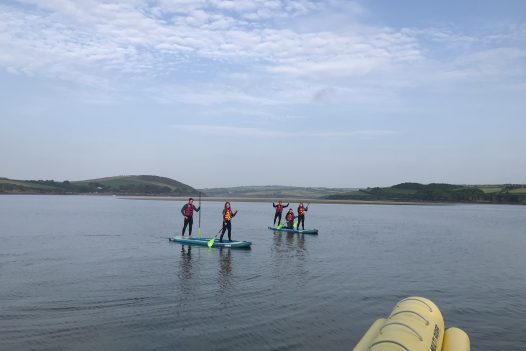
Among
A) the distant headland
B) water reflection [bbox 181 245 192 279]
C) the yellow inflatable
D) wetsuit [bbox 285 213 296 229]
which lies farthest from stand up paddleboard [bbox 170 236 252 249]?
the distant headland

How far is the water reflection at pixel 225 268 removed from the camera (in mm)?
15297

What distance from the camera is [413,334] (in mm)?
7391

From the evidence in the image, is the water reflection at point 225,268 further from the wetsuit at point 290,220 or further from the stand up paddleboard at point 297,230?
the wetsuit at point 290,220

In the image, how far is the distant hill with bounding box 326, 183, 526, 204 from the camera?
12812 cm

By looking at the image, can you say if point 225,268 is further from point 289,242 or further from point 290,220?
point 290,220

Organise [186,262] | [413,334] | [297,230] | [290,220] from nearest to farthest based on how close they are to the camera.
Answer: [413,334] < [186,262] < [297,230] < [290,220]

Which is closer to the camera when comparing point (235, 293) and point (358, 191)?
point (235, 293)

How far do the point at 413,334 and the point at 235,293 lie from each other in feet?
23.6

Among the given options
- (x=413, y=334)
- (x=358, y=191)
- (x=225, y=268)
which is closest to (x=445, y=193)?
(x=358, y=191)

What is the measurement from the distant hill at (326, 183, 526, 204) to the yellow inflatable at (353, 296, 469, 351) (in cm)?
12810

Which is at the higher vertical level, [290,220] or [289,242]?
[290,220]

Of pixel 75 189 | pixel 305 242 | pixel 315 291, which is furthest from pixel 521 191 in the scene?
pixel 75 189

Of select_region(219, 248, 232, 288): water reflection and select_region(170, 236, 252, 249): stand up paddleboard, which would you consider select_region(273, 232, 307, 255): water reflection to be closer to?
select_region(170, 236, 252, 249): stand up paddleboard

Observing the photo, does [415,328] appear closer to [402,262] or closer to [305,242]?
[402,262]
